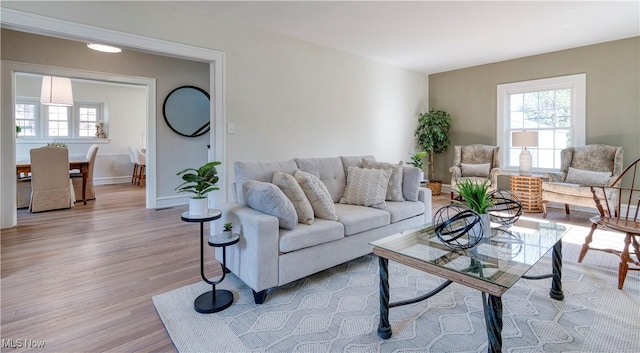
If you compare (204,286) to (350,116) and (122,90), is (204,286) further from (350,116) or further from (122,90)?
(122,90)

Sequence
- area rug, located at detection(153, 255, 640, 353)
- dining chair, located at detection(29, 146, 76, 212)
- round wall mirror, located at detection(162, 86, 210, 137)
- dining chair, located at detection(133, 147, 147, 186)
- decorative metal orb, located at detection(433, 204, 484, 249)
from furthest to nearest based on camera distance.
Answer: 1. dining chair, located at detection(133, 147, 147, 186)
2. round wall mirror, located at detection(162, 86, 210, 137)
3. dining chair, located at detection(29, 146, 76, 212)
4. decorative metal orb, located at detection(433, 204, 484, 249)
5. area rug, located at detection(153, 255, 640, 353)

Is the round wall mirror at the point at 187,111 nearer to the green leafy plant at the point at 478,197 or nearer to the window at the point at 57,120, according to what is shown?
the window at the point at 57,120

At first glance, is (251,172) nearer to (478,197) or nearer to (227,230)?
(227,230)

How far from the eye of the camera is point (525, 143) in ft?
15.5

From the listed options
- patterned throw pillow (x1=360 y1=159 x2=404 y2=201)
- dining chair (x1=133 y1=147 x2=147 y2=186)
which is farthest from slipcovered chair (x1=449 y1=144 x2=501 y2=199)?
dining chair (x1=133 y1=147 x2=147 y2=186)

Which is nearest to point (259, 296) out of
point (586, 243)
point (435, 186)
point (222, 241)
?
point (222, 241)

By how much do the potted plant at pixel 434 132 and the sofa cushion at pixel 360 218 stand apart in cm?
371

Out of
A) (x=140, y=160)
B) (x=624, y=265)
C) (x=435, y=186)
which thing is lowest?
(x=624, y=265)

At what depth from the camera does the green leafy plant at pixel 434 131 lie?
19.8 ft

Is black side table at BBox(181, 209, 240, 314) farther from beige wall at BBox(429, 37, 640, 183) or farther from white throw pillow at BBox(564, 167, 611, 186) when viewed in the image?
beige wall at BBox(429, 37, 640, 183)

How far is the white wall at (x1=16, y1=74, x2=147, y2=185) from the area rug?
6774 millimetres

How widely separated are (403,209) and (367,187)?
41cm

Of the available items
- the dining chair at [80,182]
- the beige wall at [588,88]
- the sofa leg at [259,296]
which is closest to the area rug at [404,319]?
the sofa leg at [259,296]

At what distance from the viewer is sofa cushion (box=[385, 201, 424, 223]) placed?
2.87 m
